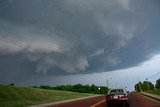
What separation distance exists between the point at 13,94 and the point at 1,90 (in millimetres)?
1885

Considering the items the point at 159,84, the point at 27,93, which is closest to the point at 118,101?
the point at 27,93

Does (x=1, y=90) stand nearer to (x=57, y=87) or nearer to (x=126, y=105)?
(x=126, y=105)

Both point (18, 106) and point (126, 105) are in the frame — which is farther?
point (18, 106)

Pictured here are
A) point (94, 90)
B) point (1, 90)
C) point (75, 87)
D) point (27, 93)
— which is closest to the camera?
point (1, 90)

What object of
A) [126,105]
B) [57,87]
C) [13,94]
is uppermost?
[57,87]

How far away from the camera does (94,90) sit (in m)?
145

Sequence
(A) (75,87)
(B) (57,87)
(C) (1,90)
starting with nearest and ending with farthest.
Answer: (C) (1,90) → (B) (57,87) → (A) (75,87)

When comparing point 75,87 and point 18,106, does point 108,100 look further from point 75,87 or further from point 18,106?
point 75,87

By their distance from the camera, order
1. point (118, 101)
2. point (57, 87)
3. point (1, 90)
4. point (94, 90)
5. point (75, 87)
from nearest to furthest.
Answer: point (118, 101) < point (1, 90) < point (57, 87) < point (75, 87) < point (94, 90)

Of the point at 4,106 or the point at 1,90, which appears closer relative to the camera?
the point at 4,106

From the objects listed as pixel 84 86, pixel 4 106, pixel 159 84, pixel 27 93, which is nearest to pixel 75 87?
pixel 84 86

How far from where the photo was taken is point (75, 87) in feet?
438

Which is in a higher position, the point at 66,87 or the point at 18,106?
the point at 66,87

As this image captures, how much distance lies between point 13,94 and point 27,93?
546 centimetres
